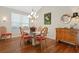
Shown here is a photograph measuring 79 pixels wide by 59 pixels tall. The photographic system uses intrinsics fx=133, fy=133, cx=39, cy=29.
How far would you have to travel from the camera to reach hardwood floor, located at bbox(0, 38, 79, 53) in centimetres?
288

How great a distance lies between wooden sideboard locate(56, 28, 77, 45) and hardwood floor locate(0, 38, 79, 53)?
0.12m

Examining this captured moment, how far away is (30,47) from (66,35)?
0.83m

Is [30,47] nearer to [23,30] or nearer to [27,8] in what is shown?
[23,30]

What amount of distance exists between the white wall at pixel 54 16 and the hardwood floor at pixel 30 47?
0.21 m

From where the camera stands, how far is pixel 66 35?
2.95 metres

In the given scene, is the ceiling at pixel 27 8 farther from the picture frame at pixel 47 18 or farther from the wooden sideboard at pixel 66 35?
the wooden sideboard at pixel 66 35

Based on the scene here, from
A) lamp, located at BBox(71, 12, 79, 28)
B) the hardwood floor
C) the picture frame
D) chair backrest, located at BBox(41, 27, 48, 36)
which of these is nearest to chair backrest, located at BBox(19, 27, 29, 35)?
the hardwood floor

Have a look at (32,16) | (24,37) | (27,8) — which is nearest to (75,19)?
(32,16)
